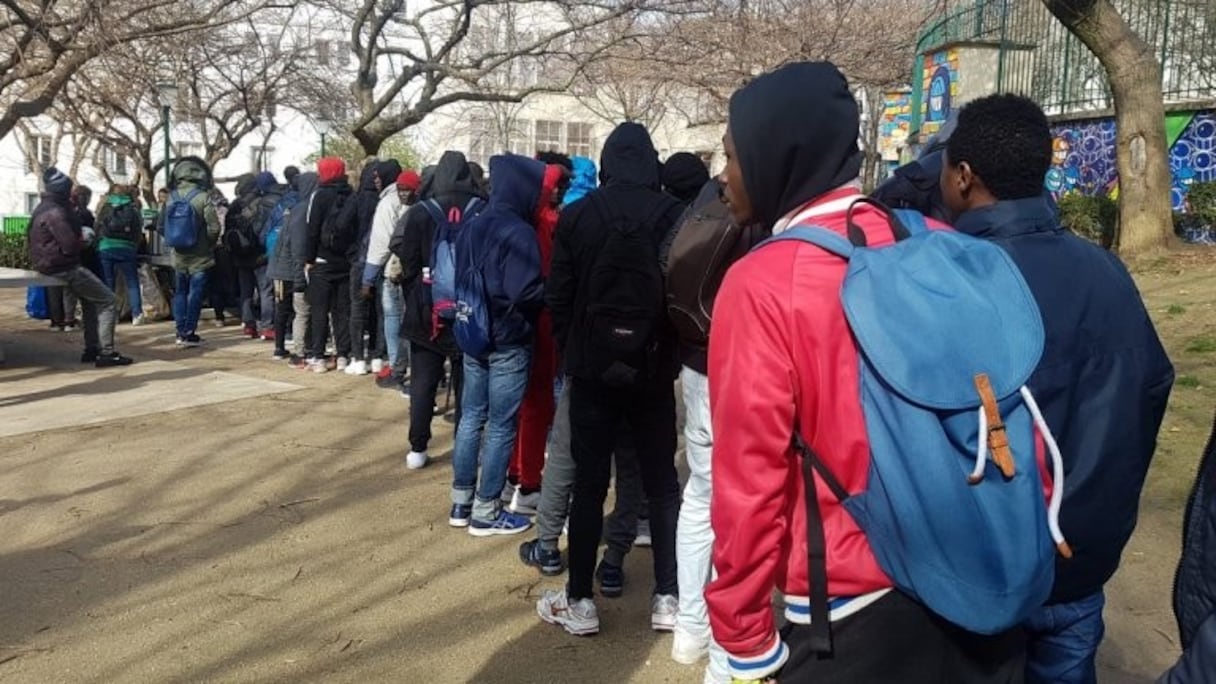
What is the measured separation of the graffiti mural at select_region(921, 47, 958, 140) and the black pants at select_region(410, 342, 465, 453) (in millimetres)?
11072

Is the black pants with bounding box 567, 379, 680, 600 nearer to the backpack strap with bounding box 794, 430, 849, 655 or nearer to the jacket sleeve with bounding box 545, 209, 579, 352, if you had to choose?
the jacket sleeve with bounding box 545, 209, 579, 352

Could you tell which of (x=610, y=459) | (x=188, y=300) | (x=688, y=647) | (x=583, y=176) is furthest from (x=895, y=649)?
(x=188, y=300)

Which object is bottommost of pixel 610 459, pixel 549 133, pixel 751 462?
pixel 610 459

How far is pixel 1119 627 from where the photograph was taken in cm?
440

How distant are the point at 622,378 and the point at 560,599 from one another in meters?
1.00

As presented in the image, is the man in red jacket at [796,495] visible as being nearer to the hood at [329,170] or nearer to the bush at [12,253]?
the hood at [329,170]

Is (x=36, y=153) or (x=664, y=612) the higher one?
(x=36, y=153)

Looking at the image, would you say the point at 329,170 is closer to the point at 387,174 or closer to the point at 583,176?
the point at 387,174

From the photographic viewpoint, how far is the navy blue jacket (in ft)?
7.62

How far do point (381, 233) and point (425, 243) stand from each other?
1.99 meters

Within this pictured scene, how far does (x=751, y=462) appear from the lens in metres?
1.94

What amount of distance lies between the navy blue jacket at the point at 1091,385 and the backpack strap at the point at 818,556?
62cm

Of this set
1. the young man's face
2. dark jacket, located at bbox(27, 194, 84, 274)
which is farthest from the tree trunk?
the young man's face

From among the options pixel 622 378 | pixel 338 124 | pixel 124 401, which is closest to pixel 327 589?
pixel 622 378
